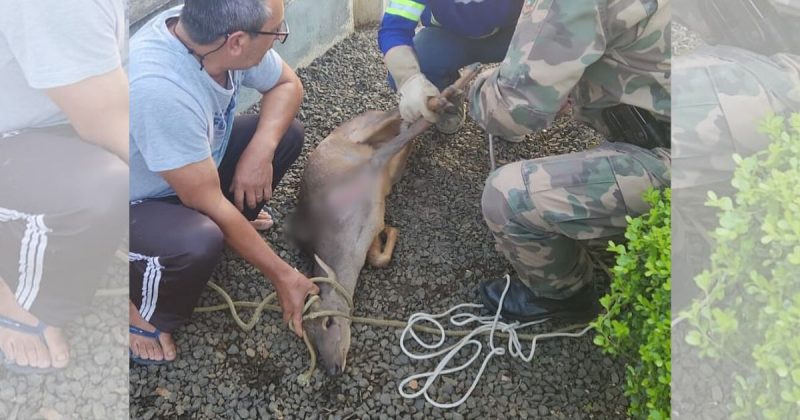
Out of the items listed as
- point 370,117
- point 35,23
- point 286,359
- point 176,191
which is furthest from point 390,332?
point 35,23

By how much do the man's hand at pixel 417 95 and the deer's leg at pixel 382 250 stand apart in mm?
602

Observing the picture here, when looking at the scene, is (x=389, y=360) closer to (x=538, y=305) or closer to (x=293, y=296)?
(x=293, y=296)

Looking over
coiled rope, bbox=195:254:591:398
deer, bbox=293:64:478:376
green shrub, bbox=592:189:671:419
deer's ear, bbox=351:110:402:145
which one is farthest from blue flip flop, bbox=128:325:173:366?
green shrub, bbox=592:189:671:419

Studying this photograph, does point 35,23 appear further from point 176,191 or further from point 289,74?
point 289,74

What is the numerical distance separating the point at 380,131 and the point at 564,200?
1.48 metres

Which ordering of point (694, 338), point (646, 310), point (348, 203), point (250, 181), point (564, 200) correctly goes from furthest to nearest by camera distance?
point (348, 203) → point (250, 181) → point (564, 200) → point (646, 310) → point (694, 338)

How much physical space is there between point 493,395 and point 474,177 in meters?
1.44

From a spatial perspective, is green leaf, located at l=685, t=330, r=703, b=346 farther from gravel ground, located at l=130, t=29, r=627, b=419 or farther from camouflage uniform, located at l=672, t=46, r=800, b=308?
gravel ground, located at l=130, t=29, r=627, b=419

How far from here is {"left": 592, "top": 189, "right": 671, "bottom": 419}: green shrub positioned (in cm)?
228

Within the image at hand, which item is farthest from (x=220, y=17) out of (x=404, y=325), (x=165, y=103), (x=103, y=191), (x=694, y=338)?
(x=694, y=338)

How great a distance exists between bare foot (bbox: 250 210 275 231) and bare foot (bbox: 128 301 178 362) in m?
0.78

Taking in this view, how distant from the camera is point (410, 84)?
3.54 m

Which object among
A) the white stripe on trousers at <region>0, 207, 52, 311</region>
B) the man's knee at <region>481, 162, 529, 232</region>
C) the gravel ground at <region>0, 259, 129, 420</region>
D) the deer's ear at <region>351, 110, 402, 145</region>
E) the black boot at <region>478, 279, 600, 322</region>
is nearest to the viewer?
the white stripe on trousers at <region>0, 207, 52, 311</region>

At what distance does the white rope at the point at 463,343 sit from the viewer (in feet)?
10.1
